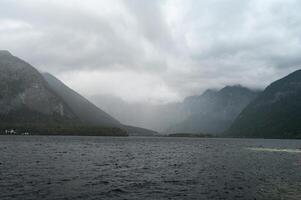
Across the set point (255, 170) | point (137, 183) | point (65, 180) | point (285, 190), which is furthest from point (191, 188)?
point (255, 170)

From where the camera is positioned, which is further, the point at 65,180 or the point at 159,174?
the point at 159,174

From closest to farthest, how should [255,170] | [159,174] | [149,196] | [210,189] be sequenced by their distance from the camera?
[149,196]
[210,189]
[159,174]
[255,170]

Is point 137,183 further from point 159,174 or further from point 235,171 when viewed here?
point 235,171

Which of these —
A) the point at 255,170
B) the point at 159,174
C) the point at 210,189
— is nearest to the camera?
the point at 210,189

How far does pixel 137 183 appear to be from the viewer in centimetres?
6838

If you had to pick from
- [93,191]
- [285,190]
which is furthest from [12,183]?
[285,190]

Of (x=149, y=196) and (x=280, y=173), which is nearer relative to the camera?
(x=149, y=196)

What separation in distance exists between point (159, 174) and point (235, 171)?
76.3 ft

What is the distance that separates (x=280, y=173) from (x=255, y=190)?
3067cm

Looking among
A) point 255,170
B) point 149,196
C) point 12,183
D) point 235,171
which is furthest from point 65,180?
point 255,170

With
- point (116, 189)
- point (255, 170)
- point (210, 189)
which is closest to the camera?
point (116, 189)

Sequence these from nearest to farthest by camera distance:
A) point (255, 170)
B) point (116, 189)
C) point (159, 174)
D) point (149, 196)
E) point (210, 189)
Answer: point (149, 196)
point (116, 189)
point (210, 189)
point (159, 174)
point (255, 170)

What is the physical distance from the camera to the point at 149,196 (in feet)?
183

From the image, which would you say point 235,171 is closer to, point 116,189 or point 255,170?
point 255,170
